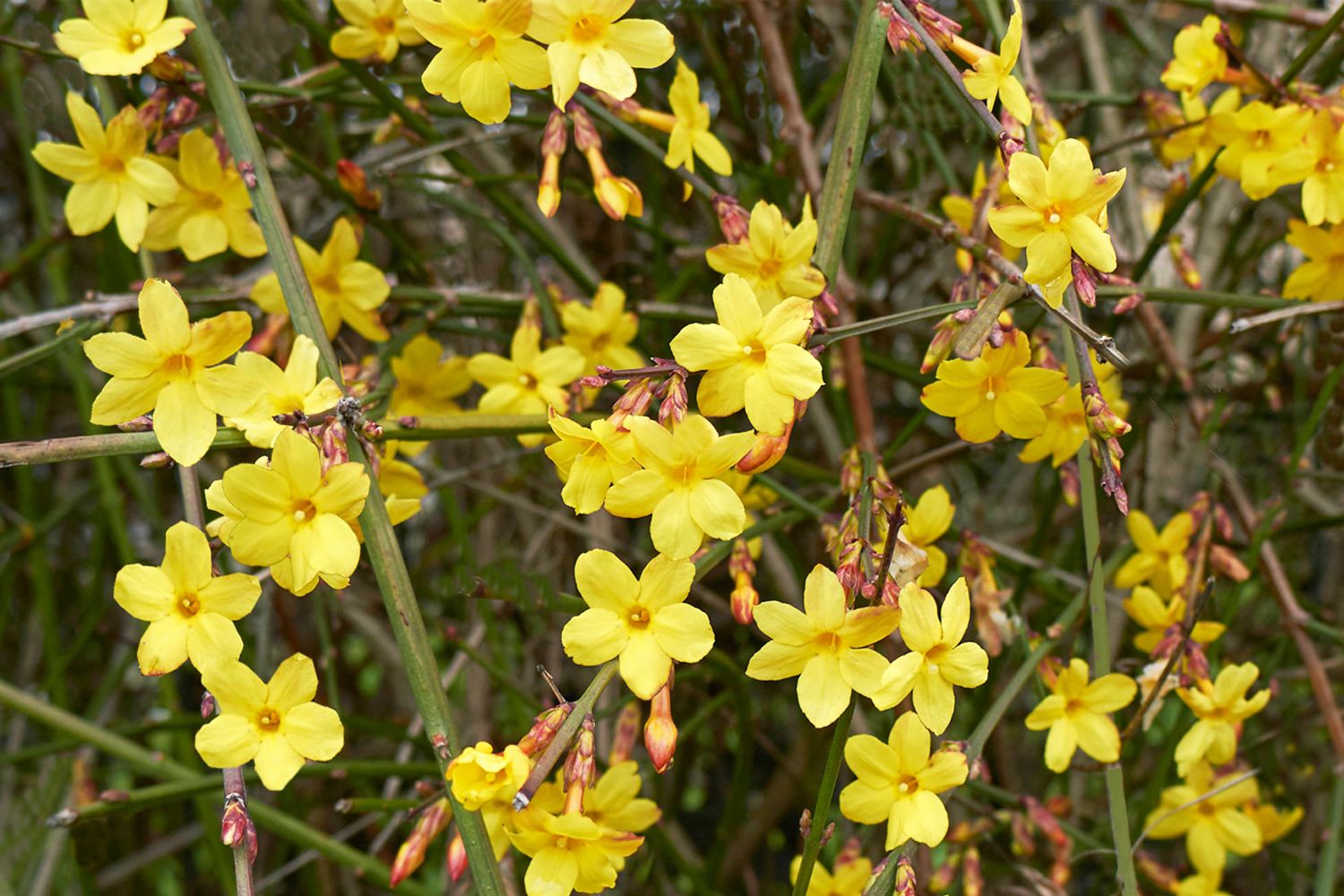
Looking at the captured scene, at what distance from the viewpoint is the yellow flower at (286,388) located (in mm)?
992

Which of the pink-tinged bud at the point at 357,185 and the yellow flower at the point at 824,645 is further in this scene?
the pink-tinged bud at the point at 357,185

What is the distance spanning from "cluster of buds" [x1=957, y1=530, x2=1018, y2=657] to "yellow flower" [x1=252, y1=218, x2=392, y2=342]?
71 cm

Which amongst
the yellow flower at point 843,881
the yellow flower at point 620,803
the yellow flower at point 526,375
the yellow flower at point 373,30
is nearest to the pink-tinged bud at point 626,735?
the yellow flower at point 620,803

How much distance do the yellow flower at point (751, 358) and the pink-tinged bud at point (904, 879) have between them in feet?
1.20

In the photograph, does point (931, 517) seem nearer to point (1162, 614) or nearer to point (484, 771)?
point (1162, 614)

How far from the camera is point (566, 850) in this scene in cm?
95

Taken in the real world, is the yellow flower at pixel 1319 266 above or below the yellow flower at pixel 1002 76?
below

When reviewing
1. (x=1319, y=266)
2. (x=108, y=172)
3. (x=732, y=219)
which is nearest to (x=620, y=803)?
(x=732, y=219)

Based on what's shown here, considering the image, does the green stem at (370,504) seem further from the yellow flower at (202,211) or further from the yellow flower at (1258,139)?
the yellow flower at (1258,139)

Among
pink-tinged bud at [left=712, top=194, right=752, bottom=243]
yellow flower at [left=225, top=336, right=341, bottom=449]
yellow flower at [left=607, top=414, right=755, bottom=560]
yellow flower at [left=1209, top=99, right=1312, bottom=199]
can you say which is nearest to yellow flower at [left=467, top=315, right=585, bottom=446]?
pink-tinged bud at [left=712, top=194, right=752, bottom=243]

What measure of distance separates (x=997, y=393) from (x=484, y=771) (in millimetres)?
551

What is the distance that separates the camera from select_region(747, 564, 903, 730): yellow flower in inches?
35.4

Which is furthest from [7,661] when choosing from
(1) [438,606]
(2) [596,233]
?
(2) [596,233]

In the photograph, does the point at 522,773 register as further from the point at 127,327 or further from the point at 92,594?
the point at 92,594
